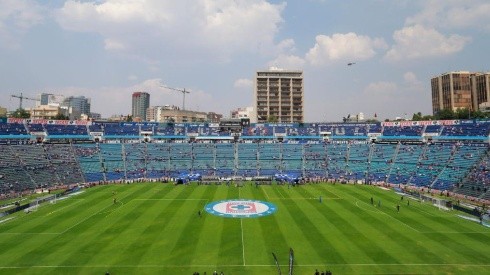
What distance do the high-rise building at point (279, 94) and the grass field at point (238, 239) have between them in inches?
4596

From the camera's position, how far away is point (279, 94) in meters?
168

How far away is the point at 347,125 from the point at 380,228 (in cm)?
7264

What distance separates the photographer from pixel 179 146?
99562mm

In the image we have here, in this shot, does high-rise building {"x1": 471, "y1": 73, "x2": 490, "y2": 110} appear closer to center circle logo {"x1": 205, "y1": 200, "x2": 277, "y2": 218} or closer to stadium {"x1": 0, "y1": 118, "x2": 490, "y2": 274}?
stadium {"x1": 0, "y1": 118, "x2": 490, "y2": 274}

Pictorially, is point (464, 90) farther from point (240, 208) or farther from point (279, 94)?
point (240, 208)

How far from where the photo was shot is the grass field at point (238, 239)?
28.9 m

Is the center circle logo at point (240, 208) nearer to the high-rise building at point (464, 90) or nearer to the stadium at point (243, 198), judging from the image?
the stadium at point (243, 198)

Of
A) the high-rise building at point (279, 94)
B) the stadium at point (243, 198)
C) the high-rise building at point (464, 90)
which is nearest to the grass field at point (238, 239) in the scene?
the stadium at point (243, 198)

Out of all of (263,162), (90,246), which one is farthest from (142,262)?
(263,162)

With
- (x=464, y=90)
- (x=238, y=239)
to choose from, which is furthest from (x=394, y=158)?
(x=464, y=90)

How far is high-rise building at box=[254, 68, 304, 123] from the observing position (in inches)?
6619

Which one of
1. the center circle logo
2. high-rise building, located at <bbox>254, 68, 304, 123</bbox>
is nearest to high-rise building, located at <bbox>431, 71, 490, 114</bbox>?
high-rise building, located at <bbox>254, 68, 304, 123</bbox>

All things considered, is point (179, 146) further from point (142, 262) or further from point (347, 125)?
point (142, 262)

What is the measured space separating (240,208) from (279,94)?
410 feet
